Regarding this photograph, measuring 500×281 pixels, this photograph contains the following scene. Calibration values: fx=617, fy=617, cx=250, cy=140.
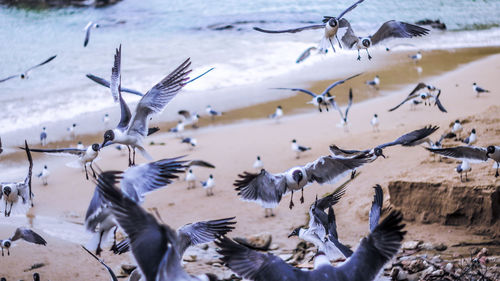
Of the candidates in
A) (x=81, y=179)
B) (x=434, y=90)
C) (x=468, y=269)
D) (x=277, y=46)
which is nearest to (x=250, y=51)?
(x=277, y=46)

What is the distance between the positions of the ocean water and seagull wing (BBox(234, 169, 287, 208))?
391 centimetres

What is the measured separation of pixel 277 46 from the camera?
18625 millimetres

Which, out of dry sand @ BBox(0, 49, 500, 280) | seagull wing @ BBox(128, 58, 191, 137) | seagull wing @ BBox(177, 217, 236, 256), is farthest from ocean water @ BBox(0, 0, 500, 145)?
seagull wing @ BBox(177, 217, 236, 256)

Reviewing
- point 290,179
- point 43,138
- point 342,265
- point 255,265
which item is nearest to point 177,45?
point 43,138

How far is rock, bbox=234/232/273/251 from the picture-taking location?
584 centimetres

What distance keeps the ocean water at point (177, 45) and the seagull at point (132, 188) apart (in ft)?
15.4

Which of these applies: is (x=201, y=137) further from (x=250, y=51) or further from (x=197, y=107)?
(x=250, y=51)

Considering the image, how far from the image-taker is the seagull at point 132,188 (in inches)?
167

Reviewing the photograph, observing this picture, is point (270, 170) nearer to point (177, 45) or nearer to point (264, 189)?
point (264, 189)

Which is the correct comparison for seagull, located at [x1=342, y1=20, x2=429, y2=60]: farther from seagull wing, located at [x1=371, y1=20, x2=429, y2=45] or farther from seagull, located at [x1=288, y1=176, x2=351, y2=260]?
seagull, located at [x1=288, y1=176, x2=351, y2=260]

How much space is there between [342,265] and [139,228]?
49.5 inches

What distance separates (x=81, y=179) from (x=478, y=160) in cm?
544

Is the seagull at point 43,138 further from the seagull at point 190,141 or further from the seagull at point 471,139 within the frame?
the seagull at point 471,139

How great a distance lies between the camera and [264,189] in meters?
5.06
